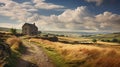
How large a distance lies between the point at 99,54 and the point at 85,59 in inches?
77.9

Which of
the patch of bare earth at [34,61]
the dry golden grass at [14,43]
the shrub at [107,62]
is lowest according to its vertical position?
the patch of bare earth at [34,61]

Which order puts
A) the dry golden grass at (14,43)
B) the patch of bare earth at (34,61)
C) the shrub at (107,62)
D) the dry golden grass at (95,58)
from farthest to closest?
the dry golden grass at (14,43) → the patch of bare earth at (34,61) → the dry golden grass at (95,58) → the shrub at (107,62)

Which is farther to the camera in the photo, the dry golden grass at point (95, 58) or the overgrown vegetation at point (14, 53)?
the dry golden grass at point (95, 58)

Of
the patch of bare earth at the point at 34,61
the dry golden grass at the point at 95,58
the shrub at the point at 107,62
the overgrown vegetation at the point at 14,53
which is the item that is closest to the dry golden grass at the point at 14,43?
the overgrown vegetation at the point at 14,53

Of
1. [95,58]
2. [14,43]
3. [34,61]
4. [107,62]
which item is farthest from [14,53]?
[107,62]

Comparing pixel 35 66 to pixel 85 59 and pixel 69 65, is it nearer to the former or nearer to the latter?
pixel 69 65

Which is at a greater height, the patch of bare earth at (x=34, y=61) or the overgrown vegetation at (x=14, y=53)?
the overgrown vegetation at (x=14, y=53)

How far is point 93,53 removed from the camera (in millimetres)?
23297

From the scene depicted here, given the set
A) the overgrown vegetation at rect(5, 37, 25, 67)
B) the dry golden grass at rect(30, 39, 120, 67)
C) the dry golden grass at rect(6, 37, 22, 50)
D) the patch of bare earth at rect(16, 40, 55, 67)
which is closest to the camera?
the overgrown vegetation at rect(5, 37, 25, 67)

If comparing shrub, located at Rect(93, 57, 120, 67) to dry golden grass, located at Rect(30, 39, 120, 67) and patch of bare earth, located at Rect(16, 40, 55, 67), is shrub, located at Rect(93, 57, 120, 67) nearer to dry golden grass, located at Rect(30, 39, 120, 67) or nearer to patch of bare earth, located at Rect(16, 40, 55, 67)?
dry golden grass, located at Rect(30, 39, 120, 67)

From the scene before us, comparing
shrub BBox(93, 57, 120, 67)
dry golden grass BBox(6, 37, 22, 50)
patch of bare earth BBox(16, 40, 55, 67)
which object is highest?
dry golden grass BBox(6, 37, 22, 50)

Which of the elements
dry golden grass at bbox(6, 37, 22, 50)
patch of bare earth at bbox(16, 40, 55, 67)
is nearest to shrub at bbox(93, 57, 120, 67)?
patch of bare earth at bbox(16, 40, 55, 67)

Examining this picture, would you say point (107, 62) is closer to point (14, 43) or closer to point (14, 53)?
point (14, 53)

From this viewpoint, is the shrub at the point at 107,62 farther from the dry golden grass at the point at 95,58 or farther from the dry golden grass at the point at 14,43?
the dry golden grass at the point at 14,43
